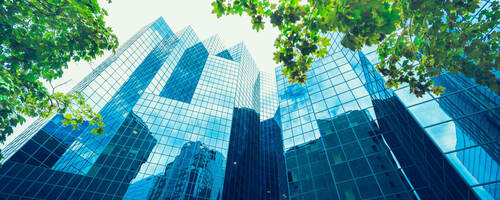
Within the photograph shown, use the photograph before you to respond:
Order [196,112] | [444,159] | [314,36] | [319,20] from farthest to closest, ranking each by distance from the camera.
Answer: [196,112]
[444,159]
[314,36]
[319,20]

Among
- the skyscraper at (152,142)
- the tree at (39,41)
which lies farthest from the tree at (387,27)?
the skyscraper at (152,142)

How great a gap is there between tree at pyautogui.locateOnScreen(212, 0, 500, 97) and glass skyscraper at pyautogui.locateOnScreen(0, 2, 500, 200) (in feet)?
20.3

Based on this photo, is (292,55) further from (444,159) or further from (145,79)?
(145,79)

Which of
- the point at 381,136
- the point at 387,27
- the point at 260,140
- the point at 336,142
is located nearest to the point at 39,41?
the point at 387,27

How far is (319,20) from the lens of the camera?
4.88m

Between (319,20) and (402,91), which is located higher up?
(402,91)

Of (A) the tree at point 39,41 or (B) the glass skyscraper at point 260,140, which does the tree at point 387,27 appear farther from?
(B) the glass skyscraper at point 260,140

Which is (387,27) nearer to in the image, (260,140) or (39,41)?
(39,41)

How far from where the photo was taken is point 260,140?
182 ft

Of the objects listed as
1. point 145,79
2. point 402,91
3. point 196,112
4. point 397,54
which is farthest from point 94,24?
point 145,79

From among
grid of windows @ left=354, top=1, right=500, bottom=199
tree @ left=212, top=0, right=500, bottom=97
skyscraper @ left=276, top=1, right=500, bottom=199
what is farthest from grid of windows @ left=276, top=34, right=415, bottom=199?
tree @ left=212, top=0, right=500, bottom=97

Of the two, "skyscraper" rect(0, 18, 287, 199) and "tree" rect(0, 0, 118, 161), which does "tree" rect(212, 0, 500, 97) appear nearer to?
"tree" rect(0, 0, 118, 161)

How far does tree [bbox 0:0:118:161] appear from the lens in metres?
5.18

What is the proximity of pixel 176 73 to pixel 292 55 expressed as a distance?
62064mm
